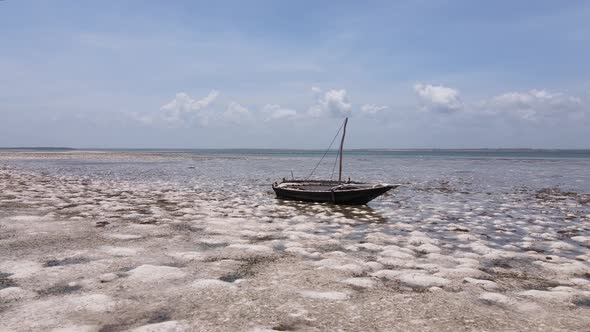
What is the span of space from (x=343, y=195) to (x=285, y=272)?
11.4 metres

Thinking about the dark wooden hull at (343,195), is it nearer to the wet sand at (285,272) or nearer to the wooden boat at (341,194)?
the wooden boat at (341,194)

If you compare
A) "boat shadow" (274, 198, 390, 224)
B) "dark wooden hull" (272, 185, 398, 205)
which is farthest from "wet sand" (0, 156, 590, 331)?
"dark wooden hull" (272, 185, 398, 205)

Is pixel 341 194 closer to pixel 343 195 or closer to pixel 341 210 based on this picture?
pixel 343 195

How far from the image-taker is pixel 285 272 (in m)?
8.42

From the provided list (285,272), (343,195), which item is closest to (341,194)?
(343,195)

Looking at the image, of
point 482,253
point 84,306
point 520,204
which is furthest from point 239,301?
point 520,204

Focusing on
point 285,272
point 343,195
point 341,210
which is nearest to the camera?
point 285,272

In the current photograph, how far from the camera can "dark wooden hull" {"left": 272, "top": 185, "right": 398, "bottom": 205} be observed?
61.5 feet

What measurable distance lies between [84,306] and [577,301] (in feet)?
27.8

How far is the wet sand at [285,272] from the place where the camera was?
6.02 m

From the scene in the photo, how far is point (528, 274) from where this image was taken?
28.3 feet

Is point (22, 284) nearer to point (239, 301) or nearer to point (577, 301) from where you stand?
point (239, 301)

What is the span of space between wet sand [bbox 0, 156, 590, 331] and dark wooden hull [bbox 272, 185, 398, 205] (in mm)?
2749

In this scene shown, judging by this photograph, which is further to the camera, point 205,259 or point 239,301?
point 205,259
